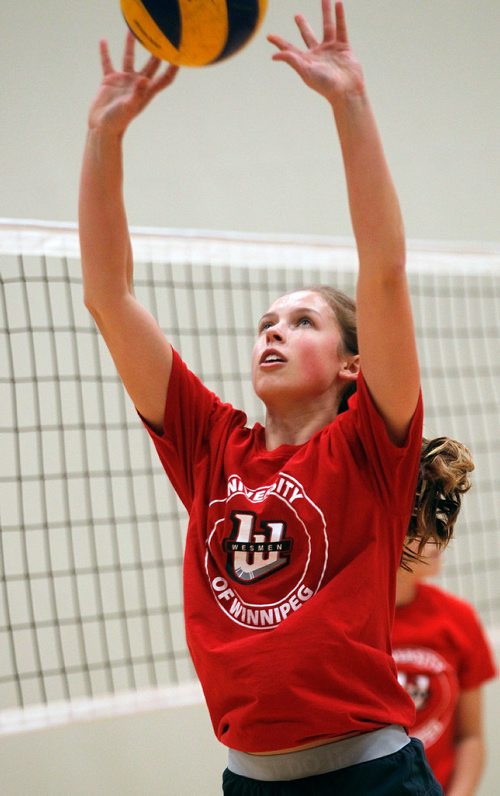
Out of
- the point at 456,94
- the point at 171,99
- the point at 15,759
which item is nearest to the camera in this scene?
the point at 15,759

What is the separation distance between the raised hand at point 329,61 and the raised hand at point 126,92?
23 centimetres

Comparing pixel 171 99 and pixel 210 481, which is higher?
pixel 171 99

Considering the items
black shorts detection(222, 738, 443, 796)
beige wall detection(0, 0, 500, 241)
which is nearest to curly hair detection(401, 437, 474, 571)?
black shorts detection(222, 738, 443, 796)

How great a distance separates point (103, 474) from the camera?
14.3 ft

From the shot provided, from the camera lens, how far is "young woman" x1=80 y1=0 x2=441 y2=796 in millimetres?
1517

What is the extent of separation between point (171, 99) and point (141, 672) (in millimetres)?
2913

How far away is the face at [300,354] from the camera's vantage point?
1.76m

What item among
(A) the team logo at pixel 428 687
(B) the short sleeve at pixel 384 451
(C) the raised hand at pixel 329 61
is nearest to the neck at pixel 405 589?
(A) the team logo at pixel 428 687

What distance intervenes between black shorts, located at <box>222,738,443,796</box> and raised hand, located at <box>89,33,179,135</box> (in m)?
1.18

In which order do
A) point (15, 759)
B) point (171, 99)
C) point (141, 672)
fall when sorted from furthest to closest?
point (171, 99), point (141, 672), point (15, 759)

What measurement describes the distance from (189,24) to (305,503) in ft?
2.98

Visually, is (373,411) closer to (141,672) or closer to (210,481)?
(210,481)

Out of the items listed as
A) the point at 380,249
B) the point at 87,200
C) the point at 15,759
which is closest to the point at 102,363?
the point at 15,759

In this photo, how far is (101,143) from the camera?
169 cm
